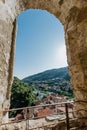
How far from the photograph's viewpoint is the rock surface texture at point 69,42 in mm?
5762

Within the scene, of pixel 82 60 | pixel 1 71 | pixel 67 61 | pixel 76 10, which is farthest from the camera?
pixel 67 61

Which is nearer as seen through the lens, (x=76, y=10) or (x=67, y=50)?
(x=76, y=10)

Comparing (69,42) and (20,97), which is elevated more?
(69,42)

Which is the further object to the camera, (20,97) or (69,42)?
(20,97)

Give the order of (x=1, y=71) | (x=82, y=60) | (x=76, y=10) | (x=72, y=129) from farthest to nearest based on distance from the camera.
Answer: (x=76, y=10)
(x=82, y=60)
(x=1, y=71)
(x=72, y=129)

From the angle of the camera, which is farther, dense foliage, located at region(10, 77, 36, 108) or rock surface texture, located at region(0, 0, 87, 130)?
dense foliage, located at region(10, 77, 36, 108)

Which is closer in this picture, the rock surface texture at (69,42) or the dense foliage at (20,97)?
the rock surface texture at (69,42)

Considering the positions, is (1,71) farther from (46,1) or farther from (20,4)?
(46,1)

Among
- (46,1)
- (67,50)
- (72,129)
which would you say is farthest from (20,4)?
(72,129)

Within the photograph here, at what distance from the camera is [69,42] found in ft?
21.9

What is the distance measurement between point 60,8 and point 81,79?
3198 millimetres

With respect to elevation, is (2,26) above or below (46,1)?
below

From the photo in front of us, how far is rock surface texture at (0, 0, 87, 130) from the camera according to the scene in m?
5.76

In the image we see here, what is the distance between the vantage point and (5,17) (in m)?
5.94
